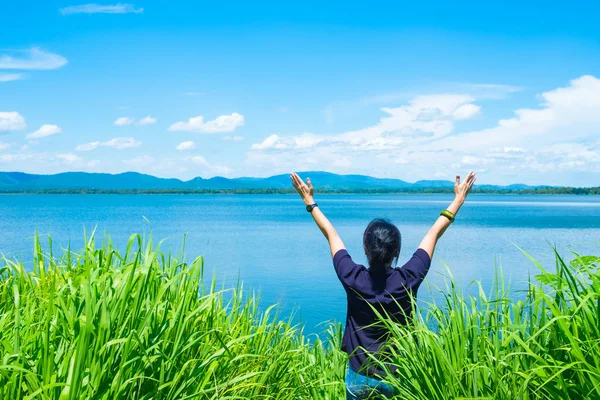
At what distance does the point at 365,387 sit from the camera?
3119 mm

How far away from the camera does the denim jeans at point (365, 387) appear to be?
3.11 metres

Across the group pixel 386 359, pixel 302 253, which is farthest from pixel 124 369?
pixel 302 253

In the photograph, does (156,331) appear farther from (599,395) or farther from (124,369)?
(599,395)

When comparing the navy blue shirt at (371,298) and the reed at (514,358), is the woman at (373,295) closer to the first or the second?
the navy blue shirt at (371,298)

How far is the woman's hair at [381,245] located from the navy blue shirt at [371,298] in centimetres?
6

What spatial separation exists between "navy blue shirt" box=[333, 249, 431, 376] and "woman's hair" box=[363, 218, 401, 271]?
61 mm

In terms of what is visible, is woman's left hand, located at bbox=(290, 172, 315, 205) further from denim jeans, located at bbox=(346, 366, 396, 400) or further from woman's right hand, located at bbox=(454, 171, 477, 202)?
denim jeans, located at bbox=(346, 366, 396, 400)

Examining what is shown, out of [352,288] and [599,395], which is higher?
[352,288]

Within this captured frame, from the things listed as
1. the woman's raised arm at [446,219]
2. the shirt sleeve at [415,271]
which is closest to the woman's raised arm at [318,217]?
the shirt sleeve at [415,271]

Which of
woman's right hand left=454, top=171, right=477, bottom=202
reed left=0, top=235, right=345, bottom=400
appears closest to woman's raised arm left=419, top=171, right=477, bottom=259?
woman's right hand left=454, top=171, right=477, bottom=202

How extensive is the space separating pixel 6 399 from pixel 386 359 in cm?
214

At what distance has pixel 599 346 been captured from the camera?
9.12ft

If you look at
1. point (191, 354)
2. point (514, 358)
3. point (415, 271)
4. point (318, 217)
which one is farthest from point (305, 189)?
point (514, 358)

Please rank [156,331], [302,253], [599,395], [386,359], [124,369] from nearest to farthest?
[599,395] < [124,369] < [156,331] < [386,359] < [302,253]
